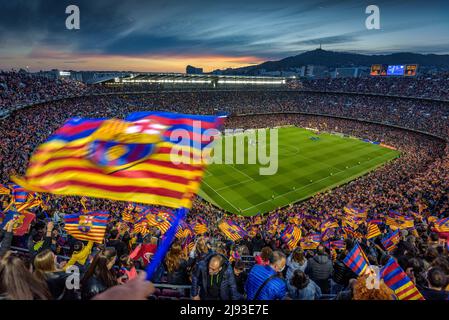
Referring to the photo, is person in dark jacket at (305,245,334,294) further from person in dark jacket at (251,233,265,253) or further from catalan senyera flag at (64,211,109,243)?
catalan senyera flag at (64,211,109,243)

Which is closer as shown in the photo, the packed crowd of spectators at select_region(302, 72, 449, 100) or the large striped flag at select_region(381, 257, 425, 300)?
the large striped flag at select_region(381, 257, 425, 300)

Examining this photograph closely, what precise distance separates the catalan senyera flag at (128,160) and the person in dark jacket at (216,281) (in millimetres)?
1486

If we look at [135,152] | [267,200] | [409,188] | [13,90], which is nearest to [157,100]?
[13,90]

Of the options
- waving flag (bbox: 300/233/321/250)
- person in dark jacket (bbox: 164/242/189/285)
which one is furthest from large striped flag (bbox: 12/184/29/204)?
waving flag (bbox: 300/233/321/250)

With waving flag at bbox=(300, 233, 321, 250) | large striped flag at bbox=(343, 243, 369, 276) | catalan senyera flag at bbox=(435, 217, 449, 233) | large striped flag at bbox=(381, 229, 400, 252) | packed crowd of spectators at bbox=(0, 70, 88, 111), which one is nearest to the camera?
large striped flag at bbox=(343, 243, 369, 276)

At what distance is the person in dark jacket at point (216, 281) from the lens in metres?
4.34

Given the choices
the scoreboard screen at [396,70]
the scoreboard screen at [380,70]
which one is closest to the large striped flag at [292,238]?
the scoreboard screen at [396,70]

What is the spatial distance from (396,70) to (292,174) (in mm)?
55938

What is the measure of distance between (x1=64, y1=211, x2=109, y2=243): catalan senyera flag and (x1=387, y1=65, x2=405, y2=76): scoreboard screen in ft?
268

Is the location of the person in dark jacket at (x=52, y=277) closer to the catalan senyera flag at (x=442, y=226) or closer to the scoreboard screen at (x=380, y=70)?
the catalan senyera flag at (x=442, y=226)

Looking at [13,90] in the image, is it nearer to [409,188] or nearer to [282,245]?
[282,245]

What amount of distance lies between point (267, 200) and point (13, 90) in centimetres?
3929

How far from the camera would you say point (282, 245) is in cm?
1116

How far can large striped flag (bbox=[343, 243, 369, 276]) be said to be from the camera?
567cm
